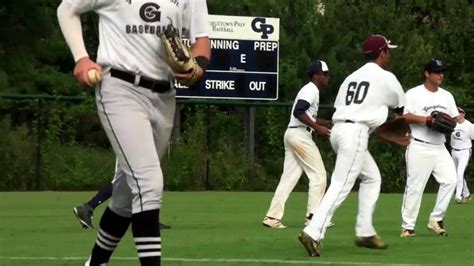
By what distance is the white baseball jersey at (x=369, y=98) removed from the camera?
11.8 m

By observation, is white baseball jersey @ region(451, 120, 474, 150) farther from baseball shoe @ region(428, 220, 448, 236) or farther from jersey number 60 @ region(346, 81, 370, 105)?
jersey number 60 @ region(346, 81, 370, 105)

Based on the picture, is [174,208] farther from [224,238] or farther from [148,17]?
[148,17]

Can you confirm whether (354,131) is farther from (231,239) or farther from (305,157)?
(305,157)

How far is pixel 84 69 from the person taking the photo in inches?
289

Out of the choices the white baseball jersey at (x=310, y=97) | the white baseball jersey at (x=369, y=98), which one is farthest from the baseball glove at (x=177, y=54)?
the white baseball jersey at (x=310, y=97)

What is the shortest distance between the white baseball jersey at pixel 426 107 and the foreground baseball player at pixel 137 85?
6.45 metres

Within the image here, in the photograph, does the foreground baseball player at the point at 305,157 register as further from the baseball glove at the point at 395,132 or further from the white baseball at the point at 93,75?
the white baseball at the point at 93,75

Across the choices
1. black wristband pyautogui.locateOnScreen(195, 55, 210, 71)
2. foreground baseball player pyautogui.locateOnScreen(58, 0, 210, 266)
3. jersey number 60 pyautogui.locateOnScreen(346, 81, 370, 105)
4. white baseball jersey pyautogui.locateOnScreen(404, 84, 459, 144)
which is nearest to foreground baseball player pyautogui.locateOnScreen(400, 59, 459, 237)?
white baseball jersey pyautogui.locateOnScreen(404, 84, 459, 144)

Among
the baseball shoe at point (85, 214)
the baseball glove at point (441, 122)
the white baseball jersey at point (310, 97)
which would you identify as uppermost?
the baseball glove at point (441, 122)

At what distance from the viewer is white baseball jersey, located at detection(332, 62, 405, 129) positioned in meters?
11.8

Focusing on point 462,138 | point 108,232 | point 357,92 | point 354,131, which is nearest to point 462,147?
point 462,138

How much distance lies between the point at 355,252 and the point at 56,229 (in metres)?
4.62

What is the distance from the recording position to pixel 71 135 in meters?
29.1

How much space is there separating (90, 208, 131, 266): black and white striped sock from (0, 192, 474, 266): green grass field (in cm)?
231
